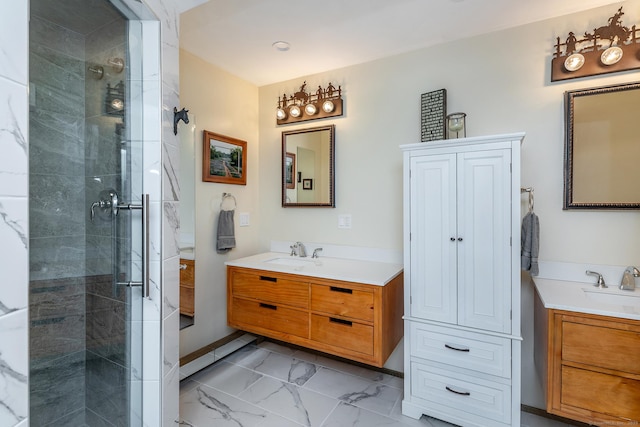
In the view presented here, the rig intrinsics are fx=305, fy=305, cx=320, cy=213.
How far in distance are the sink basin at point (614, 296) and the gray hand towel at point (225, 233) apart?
98.2 inches

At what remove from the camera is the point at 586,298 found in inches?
64.0

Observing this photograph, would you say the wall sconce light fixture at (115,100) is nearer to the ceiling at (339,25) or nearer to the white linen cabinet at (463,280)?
the ceiling at (339,25)

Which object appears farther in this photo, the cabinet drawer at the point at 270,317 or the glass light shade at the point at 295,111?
the glass light shade at the point at 295,111

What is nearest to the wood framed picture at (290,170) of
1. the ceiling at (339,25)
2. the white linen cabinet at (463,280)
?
the ceiling at (339,25)

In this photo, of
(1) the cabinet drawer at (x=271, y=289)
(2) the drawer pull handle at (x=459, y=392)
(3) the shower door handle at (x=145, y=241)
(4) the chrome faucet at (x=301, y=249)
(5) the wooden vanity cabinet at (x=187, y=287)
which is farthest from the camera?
(4) the chrome faucet at (x=301, y=249)

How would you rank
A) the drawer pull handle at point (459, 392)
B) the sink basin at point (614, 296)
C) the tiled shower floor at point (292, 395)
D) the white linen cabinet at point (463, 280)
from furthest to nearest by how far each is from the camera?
the tiled shower floor at point (292, 395)
the drawer pull handle at point (459, 392)
the white linen cabinet at point (463, 280)
the sink basin at point (614, 296)

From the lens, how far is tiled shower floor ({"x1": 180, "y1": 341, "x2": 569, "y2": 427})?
1.91 m

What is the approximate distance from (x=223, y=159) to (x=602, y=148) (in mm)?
2686

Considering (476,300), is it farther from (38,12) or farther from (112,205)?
(38,12)

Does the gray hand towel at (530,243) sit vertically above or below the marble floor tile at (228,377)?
above

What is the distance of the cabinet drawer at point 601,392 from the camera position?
4.64ft

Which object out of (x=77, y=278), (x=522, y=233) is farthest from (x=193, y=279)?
(x=522, y=233)

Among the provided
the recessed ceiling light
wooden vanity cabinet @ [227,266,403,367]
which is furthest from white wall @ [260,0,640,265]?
wooden vanity cabinet @ [227,266,403,367]

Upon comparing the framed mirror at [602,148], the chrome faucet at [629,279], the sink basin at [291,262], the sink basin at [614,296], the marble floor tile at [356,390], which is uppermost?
the framed mirror at [602,148]
